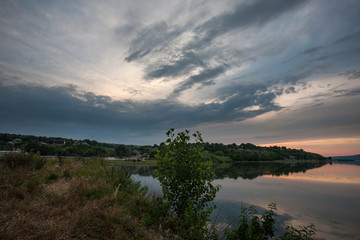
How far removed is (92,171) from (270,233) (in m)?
9.49

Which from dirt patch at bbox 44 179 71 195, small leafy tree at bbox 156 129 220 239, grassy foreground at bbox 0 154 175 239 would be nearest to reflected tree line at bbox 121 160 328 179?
dirt patch at bbox 44 179 71 195

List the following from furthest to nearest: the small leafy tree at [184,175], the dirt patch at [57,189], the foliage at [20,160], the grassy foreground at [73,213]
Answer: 1. the foliage at [20,160]
2. the dirt patch at [57,189]
3. the small leafy tree at [184,175]
4. the grassy foreground at [73,213]

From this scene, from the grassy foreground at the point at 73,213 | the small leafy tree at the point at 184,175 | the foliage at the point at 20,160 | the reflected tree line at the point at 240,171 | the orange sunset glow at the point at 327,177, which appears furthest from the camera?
the reflected tree line at the point at 240,171

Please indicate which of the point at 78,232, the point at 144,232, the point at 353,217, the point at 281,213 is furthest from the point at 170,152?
the point at 353,217

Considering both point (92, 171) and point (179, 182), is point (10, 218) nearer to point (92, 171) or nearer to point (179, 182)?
point (179, 182)

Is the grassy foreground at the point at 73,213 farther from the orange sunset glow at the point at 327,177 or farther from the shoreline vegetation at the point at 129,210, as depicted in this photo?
the orange sunset glow at the point at 327,177

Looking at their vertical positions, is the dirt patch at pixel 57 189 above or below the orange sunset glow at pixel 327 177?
above

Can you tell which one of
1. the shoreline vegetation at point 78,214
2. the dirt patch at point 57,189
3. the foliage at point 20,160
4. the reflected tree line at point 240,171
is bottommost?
the reflected tree line at point 240,171

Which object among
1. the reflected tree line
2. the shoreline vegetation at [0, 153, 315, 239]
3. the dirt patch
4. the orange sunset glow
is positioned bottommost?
the reflected tree line

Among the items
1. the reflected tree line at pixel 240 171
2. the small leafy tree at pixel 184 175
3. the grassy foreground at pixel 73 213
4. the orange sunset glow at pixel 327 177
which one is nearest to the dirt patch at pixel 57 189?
the grassy foreground at pixel 73 213

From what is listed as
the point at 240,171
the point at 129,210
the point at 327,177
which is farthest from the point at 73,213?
the point at 240,171

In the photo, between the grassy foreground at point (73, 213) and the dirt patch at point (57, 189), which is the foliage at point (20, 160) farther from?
the dirt patch at point (57, 189)

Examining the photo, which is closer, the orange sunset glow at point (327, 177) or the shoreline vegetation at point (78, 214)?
the shoreline vegetation at point (78, 214)

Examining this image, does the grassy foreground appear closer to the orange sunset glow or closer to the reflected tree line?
the reflected tree line
